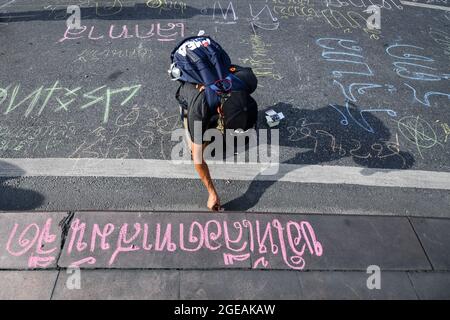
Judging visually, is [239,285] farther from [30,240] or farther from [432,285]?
[30,240]

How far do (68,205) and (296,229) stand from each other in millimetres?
2368

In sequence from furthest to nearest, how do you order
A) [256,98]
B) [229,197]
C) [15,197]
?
[256,98], [229,197], [15,197]

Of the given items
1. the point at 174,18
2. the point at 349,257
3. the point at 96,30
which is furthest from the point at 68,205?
the point at 174,18

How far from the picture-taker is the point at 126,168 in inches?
165

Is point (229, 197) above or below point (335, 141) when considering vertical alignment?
below

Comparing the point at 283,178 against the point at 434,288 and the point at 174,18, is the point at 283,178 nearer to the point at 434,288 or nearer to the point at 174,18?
the point at 434,288

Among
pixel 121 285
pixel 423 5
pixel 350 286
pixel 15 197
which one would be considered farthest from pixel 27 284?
pixel 423 5

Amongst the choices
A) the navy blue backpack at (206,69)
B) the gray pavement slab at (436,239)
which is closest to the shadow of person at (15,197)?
the navy blue backpack at (206,69)

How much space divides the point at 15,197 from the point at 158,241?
1664 mm

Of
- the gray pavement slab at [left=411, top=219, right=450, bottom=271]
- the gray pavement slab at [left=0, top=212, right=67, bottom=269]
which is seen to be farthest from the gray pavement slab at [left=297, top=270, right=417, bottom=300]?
the gray pavement slab at [left=0, top=212, right=67, bottom=269]

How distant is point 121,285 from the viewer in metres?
3.16

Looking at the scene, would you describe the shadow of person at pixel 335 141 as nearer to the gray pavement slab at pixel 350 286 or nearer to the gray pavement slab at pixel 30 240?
the gray pavement slab at pixel 350 286

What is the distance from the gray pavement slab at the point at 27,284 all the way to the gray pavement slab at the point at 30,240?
67 millimetres

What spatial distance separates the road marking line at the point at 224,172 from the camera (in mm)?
4113
